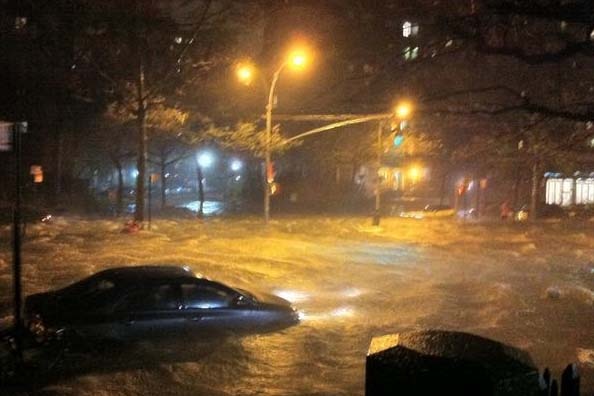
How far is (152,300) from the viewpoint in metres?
9.97

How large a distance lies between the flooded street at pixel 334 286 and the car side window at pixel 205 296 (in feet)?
1.81

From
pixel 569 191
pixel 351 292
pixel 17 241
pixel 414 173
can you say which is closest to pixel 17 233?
pixel 17 241

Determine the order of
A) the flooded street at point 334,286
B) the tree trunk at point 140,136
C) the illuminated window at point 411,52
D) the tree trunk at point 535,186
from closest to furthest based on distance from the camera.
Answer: the illuminated window at point 411,52 → the flooded street at point 334,286 → the tree trunk at point 140,136 → the tree trunk at point 535,186

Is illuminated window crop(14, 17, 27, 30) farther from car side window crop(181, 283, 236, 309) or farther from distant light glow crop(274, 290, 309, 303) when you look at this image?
car side window crop(181, 283, 236, 309)

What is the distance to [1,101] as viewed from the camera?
112ft

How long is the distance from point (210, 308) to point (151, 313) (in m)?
0.97

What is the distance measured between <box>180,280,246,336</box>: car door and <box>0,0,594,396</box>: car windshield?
2cm

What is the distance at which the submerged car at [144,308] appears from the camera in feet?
30.5

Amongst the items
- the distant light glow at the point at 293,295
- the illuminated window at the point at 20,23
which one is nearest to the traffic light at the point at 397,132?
the distant light glow at the point at 293,295

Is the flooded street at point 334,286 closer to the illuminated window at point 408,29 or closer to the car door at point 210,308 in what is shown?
the car door at point 210,308

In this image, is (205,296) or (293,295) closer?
(205,296)

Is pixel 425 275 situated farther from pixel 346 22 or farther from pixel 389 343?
pixel 389 343

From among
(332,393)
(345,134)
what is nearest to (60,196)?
(345,134)

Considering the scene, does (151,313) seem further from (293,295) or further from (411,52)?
(293,295)
